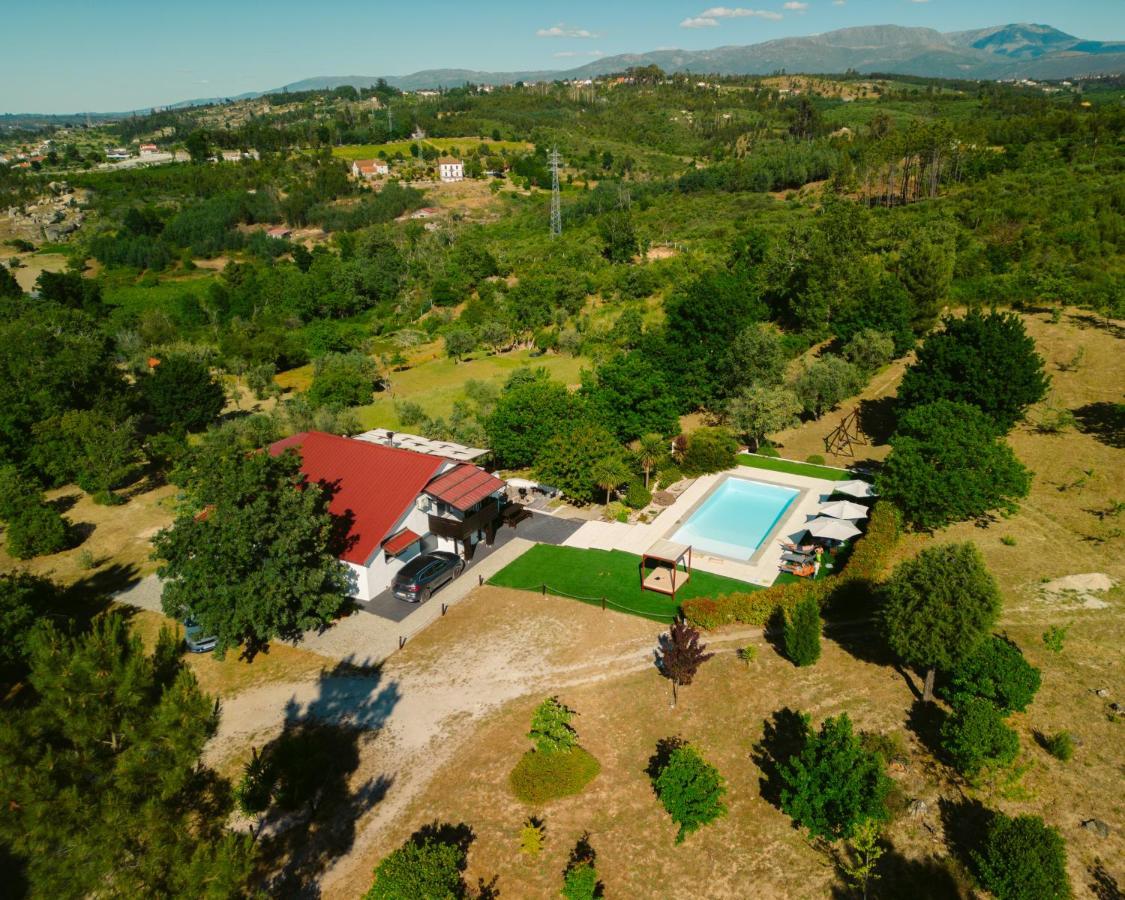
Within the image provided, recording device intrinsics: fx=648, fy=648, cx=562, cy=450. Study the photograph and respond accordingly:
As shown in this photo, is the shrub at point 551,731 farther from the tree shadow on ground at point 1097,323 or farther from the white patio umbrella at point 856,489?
the tree shadow on ground at point 1097,323

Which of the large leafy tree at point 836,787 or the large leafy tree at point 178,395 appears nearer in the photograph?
the large leafy tree at point 836,787

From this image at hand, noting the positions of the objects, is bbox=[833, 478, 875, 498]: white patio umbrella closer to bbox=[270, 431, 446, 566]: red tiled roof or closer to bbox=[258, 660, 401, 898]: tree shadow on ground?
bbox=[270, 431, 446, 566]: red tiled roof

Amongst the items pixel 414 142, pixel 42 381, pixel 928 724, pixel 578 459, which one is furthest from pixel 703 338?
pixel 414 142

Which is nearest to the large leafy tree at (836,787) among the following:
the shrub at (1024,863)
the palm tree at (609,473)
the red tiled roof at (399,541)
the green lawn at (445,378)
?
the shrub at (1024,863)

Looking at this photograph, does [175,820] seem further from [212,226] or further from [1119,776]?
[212,226]

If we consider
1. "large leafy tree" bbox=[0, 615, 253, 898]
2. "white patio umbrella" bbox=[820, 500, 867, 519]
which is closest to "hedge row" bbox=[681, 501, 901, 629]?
"white patio umbrella" bbox=[820, 500, 867, 519]

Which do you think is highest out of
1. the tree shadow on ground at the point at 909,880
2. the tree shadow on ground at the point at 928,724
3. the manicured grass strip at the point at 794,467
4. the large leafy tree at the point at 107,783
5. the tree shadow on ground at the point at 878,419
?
the large leafy tree at the point at 107,783

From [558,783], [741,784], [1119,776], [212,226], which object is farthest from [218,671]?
[212,226]
